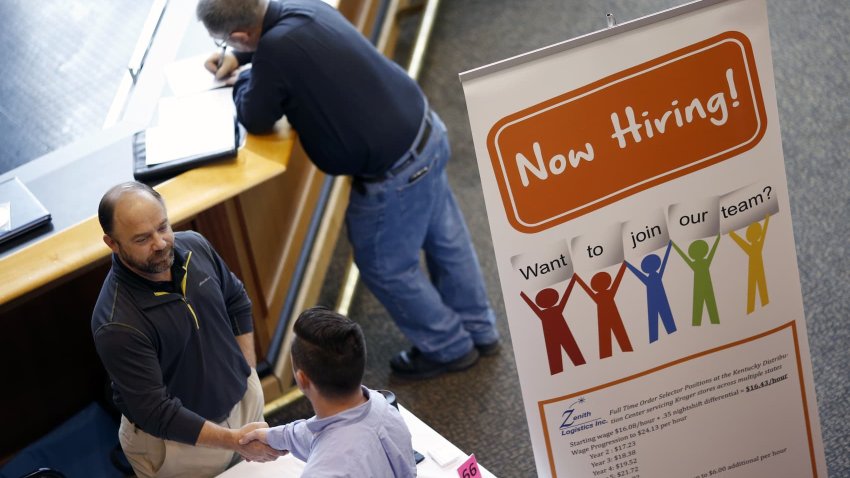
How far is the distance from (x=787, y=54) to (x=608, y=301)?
285cm

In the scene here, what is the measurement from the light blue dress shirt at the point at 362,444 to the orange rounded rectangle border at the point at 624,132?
52cm

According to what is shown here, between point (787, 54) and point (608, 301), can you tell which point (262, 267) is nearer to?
point (608, 301)

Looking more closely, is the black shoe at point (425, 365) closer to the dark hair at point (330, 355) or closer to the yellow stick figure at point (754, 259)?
the yellow stick figure at point (754, 259)

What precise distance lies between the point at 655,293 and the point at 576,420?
364 mm

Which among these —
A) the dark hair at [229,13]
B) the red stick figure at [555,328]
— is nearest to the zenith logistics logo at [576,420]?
the red stick figure at [555,328]

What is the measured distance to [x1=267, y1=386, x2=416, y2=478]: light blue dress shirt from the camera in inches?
79.4

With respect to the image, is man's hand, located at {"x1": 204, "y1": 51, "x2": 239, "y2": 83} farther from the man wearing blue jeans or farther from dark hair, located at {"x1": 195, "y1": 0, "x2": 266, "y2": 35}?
dark hair, located at {"x1": 195, "y1": 0, "x2": 266, "y2": 35}

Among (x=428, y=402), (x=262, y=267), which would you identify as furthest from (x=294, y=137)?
(x=428, y=402)

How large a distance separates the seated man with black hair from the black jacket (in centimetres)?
49

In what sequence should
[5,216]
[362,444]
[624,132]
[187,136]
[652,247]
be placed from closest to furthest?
[362,444]
[624,132]
[652,247]
[5,216]
[187,136]

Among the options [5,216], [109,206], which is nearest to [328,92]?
[109,206]

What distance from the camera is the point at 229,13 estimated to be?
118 inches

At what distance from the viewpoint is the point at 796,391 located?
2.53m

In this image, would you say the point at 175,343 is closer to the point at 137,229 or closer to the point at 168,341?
the point at 168,341
